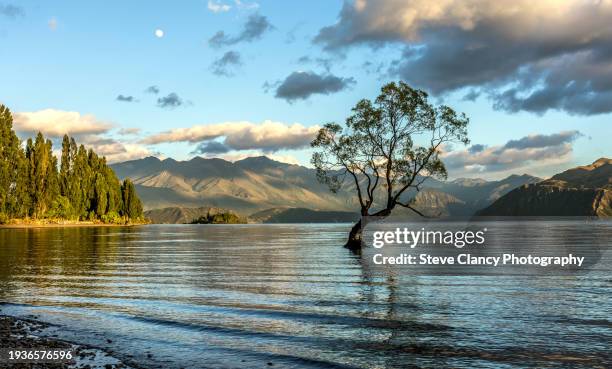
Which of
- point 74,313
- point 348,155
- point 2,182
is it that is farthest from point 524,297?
point 2,182

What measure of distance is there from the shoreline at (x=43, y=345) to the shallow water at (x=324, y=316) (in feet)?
2.20

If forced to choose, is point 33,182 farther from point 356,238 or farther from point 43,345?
point 43,345

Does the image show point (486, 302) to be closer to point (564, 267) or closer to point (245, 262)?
point (564, 267)

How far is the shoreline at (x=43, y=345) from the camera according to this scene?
673 inches

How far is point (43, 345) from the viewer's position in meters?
19.8

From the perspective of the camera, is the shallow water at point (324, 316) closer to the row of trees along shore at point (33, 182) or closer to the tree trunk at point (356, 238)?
the tree trunk at point (356, 238)

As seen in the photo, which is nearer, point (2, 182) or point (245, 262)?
point (245, 262)

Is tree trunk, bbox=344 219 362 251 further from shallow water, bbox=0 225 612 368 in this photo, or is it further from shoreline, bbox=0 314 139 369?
shoreline, bbox=0 314 139 369

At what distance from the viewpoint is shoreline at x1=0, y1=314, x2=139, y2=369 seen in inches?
673

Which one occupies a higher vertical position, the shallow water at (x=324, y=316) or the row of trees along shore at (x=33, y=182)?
the row of trees along shore at (x=33, y=182)

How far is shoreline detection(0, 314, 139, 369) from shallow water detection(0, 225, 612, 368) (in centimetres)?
67

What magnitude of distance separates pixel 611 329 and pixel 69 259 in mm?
55847

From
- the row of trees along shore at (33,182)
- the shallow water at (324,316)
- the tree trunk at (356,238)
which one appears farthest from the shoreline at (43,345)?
the row of trees along shore at (33,182)

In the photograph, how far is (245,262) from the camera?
5825cm
